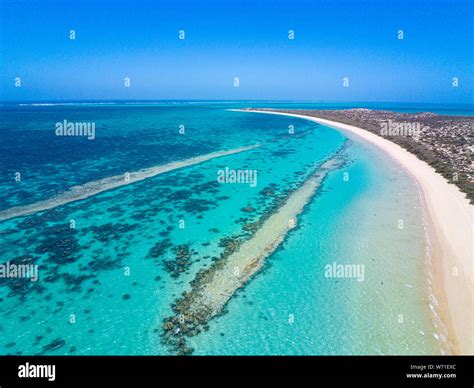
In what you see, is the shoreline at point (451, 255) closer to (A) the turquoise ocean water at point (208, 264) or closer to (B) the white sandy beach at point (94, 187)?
(A) the turquoise ocean water at point (208, 264)

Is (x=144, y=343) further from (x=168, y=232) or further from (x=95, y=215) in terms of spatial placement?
(x=95, y=215)

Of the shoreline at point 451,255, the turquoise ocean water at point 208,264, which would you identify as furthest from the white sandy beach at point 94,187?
the shoreline at point 451,255

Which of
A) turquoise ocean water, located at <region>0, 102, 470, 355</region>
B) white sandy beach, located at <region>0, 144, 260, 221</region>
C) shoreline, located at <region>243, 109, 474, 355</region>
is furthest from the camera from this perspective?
white sandy beach, located at <region>0, 144, 260, 221</region>

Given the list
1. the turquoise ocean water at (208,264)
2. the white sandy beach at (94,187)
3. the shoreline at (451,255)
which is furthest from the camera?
the white sandy beach at (94,187)

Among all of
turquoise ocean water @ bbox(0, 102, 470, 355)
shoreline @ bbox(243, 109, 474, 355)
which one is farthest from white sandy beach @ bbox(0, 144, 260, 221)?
shoreline @ bbox(243, 109, 474, 355)

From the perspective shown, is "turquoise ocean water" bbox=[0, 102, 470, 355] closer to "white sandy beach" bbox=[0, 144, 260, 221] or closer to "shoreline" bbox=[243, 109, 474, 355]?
"shoreline" bbox=[243, 109, 474, 355]
